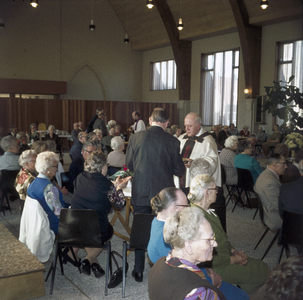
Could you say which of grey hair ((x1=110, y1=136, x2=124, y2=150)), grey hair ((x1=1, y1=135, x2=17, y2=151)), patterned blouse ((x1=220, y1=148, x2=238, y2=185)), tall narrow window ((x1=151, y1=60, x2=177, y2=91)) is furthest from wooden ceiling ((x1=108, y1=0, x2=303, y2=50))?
grey hair ((x1=1, y1=135, x2=17, y2=151))

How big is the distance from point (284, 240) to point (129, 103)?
14854 millimetres

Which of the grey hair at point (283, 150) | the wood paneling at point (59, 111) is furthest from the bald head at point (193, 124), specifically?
the wood paneling at point (59, 111)

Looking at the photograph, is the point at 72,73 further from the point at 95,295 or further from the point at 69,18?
the point at 95,295

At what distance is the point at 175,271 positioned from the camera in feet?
5.03

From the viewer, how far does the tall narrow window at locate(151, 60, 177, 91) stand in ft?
59.7

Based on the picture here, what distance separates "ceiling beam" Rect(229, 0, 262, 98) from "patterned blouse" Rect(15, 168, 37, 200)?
11.7m

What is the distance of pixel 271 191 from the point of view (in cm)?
365

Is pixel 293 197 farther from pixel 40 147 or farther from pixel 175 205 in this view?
pixel 40 147

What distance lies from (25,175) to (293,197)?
2798mm

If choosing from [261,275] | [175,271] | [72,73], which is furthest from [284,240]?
[72,73]

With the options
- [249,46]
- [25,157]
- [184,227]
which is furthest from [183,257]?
[249,46]

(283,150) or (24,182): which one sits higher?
(283,150)

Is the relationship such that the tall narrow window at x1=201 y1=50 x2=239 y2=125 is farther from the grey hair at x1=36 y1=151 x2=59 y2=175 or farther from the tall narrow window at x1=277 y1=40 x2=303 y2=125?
the grey hair at x1=36 y1=151 x2=59 y2=175

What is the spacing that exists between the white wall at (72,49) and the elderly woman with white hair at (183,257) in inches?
653
